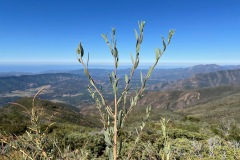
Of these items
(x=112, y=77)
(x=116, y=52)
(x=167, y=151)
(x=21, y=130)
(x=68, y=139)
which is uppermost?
(x=116, y=52)

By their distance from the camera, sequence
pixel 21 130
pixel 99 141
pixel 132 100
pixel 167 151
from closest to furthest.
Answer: pixel 167 151
pixel 132 100
pixel 99 141
pixel 21 130

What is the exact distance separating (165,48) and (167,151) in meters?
1.00

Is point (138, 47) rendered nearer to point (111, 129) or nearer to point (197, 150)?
point (111, 129)

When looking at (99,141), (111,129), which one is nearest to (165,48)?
(111,129)

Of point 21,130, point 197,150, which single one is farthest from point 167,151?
point 21,130

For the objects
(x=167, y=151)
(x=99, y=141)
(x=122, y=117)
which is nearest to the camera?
(x=167, y=151)

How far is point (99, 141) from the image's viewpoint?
1494cm

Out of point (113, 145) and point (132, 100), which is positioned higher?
point (132, 100)

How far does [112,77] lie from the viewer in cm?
258

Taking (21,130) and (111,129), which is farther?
(21,130)

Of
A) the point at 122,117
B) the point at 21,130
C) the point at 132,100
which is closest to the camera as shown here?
the point at 122,117

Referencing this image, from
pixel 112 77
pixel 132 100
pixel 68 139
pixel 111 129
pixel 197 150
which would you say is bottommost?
pixel 68 139

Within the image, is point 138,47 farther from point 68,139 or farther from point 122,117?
point 68,139

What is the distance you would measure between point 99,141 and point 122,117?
12880 millimetres
